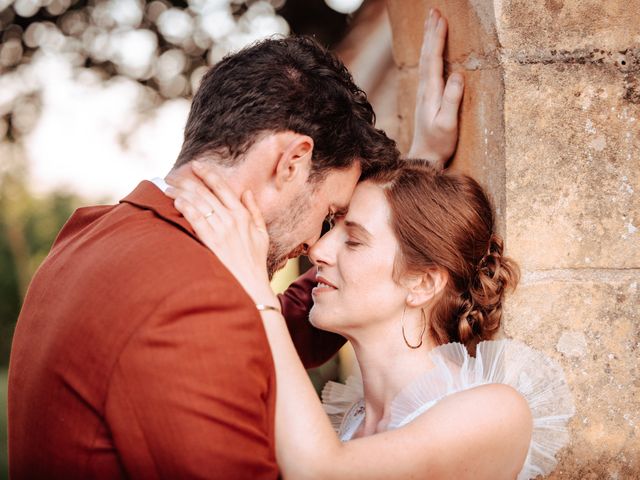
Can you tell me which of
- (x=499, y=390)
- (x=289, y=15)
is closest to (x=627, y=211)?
(x=499, y=390)

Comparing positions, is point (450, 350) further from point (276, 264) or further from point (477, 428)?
point (276, 264)

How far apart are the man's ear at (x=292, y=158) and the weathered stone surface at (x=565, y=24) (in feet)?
2.00

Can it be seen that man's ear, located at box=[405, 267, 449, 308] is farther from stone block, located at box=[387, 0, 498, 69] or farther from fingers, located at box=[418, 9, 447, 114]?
stone block, located at box=[387, 0, 498, 69]

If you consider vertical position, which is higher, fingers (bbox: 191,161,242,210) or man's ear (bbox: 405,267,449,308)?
fingers (bbox: 191,161,242,210)

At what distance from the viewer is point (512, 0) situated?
6.77ft

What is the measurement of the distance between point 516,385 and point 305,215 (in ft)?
2.57

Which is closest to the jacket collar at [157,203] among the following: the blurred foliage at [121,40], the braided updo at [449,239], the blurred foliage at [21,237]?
the braided updo at [449,239]

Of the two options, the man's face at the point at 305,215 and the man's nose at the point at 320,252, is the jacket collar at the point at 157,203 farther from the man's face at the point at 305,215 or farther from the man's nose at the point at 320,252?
the man's nose at the point at 320,252

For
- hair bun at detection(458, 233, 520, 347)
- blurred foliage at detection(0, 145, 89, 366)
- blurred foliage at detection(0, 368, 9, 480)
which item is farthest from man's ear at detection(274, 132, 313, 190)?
blurred foliage at detection(0, 145, 89, 366)

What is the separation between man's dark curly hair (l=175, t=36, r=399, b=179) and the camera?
7.20ft

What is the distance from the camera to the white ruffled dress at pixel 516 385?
2100mm

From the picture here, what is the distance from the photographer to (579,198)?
2.10 m

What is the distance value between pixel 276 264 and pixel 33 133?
4.37 meters

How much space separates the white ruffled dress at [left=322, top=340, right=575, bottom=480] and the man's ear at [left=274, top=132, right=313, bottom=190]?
74 centimetres
